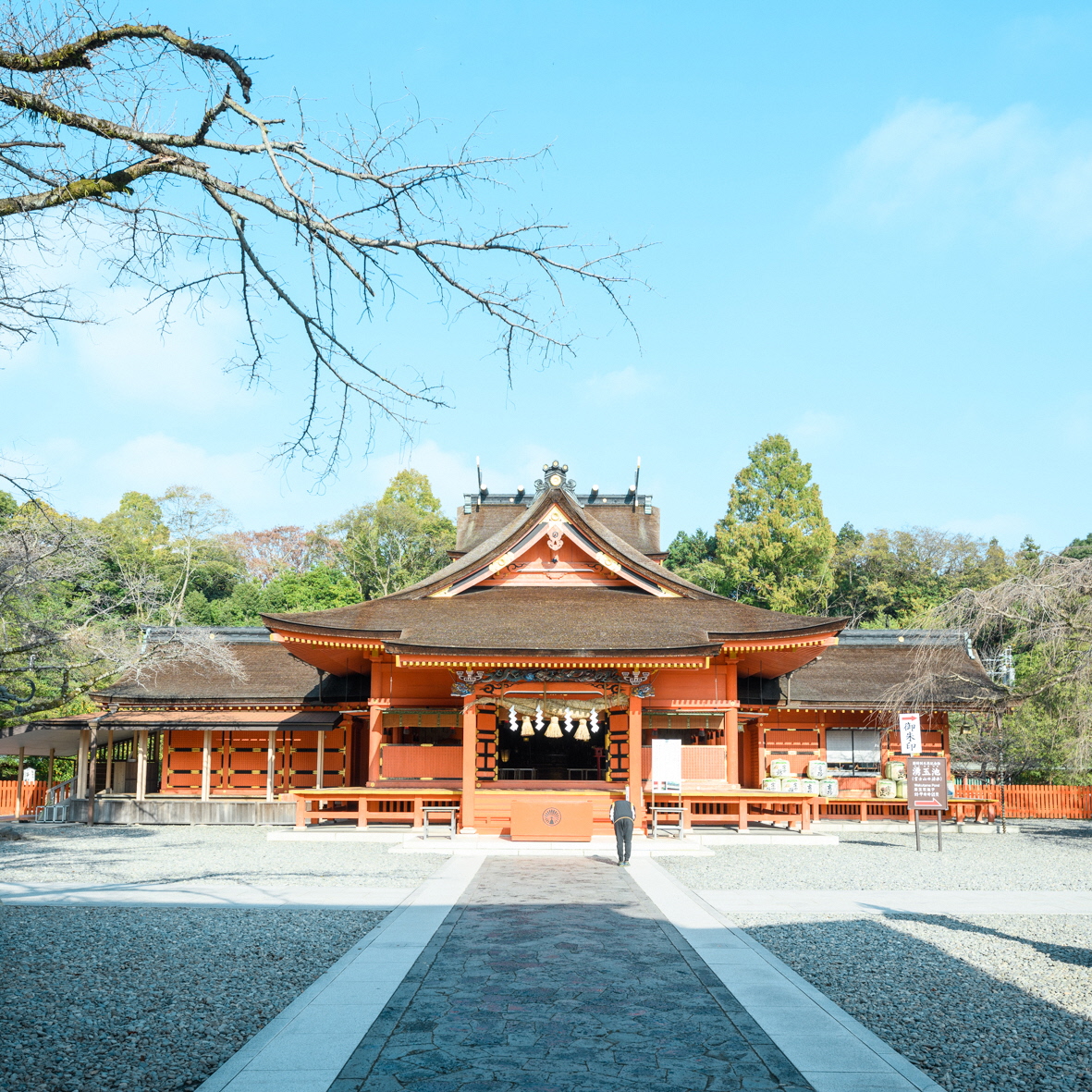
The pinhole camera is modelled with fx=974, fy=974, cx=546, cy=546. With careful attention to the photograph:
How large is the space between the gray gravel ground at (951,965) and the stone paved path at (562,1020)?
1.15 m

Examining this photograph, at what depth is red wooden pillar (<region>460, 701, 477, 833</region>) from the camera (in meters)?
20.9

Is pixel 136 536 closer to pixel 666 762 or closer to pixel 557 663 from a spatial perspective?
pixel 557 663

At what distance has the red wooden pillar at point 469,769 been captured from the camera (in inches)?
821

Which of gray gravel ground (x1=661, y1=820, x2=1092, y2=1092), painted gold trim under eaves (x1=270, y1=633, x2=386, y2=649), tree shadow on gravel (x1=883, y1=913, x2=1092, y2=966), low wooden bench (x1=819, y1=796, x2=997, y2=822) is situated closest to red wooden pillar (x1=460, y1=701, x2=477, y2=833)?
painted gold trim under eaves (x1=270, y1=633, x2=386, y2=649)

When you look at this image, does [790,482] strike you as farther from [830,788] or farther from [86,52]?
[86,52]

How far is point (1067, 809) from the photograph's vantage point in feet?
102

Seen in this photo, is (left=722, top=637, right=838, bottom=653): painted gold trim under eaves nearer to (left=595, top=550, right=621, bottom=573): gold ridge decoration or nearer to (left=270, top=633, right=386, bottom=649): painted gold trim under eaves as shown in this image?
(left=595, top=550, right=621, bottom=573): gold ridge decoration

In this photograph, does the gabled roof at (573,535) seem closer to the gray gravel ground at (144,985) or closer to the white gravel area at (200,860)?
the white gravel area at (200,860)

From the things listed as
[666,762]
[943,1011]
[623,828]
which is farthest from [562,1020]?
[666,762]

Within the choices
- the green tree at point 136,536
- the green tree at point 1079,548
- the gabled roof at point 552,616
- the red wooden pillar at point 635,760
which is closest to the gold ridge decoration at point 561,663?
the gabled roof at point 552,616

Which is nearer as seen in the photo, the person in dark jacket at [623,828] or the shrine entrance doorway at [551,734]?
the person in dark jacket at [623,828]

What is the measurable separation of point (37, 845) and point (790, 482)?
40840mm

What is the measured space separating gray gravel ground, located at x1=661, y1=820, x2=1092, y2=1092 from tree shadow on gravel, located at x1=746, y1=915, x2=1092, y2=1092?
14 millimetres

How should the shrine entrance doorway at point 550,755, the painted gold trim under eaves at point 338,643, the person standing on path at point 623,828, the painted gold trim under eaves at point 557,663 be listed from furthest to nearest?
the shrine entrance doorway at point 550,755
the painted gold trim under eaves at point 338,643
the painted gold trim under eaves at point 557,663
the person standing on path at point 623,828
